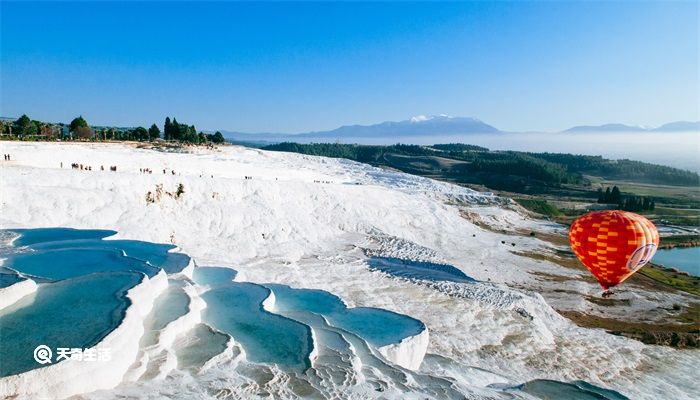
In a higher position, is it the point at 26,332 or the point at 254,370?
the point at 26,332

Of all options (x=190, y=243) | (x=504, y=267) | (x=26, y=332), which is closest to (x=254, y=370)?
(x=26, y=332)

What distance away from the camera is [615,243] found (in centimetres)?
2159

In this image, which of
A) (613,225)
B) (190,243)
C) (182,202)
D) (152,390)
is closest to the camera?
(152,390)

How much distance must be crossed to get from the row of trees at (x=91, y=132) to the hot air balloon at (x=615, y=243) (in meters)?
52.5

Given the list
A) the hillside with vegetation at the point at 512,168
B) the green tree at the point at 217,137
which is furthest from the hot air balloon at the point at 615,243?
the hillside with vegetation at the point at 512,168

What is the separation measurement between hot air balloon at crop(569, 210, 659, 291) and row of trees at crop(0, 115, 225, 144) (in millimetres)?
52490

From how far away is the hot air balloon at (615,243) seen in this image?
21234 mm

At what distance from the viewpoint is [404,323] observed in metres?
18.0

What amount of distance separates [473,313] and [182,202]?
21010 millimetres

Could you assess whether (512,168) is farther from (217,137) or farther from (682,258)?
(217,137)

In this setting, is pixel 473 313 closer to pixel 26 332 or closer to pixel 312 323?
pixel 312 323

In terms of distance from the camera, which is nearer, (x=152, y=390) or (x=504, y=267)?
(x=152, y=390)

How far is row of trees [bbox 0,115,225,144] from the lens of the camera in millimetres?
48750

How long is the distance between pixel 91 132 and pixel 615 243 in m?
61.4
